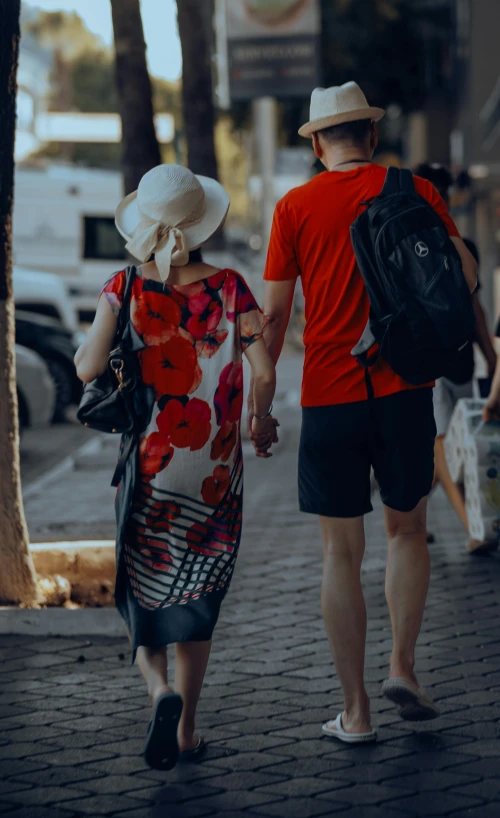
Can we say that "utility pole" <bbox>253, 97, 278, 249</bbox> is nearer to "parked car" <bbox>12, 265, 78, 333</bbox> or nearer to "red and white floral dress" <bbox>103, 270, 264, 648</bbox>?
"parked car" <bbox>12, 265, 78, 333</bbox>

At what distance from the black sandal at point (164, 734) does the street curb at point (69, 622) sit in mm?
2018

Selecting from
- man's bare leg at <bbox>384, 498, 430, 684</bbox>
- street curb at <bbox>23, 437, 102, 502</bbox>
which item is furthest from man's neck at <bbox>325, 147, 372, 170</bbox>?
street curb at <bbox>23, 437, 102, 502</bbox>

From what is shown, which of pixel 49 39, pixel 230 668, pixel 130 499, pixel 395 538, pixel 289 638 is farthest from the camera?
pixel 49 39

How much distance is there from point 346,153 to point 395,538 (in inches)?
48.8

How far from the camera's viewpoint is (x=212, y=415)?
414 cm

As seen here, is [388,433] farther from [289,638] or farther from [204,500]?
[289,638]

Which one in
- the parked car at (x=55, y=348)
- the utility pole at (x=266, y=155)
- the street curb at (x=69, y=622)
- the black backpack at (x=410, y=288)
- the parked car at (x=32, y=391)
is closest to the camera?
the black backpack at (x=410, y=288)

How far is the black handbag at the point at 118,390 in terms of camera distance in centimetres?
405

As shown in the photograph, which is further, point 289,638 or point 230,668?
point 289,638

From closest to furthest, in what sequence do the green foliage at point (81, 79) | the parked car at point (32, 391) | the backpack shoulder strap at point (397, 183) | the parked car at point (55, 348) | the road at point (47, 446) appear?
the backpack shoulder strap at point (397, 183)
the road at point (47, 446)
the parked car at point (32, 391)
the parked car at point (55, 348)
the green foliage at point (81, 79)

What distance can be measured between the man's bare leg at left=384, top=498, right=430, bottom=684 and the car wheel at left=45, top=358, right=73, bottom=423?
1249 centimetres

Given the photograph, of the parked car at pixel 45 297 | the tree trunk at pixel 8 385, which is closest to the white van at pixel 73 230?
the parked car at pixel 45 297

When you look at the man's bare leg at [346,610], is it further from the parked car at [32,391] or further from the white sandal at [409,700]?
the parked car at [32,391]

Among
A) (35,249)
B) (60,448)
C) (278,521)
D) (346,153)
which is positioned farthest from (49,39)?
(346,153)
